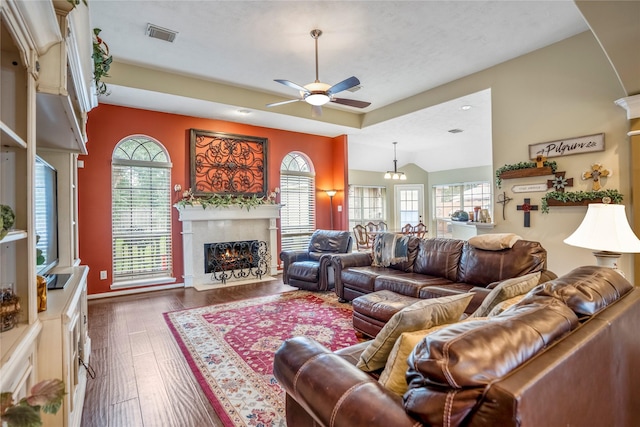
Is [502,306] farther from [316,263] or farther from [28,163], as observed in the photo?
[316,263]

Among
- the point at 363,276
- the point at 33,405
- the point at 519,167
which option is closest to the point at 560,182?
the point at 519,167

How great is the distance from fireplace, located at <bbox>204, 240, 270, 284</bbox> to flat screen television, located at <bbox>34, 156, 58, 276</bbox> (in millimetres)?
3146

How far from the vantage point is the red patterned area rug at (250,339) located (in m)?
2.15

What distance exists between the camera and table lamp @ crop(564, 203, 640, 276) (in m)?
2.16

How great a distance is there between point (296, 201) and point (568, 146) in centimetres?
475

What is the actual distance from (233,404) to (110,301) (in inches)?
137

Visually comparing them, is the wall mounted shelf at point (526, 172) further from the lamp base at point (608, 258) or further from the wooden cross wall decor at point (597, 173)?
the lamp base at point (608, 258)

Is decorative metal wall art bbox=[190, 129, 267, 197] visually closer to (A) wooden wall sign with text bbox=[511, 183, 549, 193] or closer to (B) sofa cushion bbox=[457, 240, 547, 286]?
(B) sofa cushion bbox=[457, 240, 547, 286]

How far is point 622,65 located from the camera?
284 cm

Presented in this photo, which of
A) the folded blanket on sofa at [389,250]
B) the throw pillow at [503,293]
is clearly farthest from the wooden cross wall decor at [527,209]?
the throw pillow at [503,293]

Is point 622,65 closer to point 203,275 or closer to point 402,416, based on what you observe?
point 402,416

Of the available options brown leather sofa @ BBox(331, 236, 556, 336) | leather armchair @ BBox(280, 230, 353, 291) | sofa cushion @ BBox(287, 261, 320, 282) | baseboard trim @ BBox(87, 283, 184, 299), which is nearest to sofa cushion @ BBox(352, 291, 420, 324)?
brown leather sofa @ BBox(331, 236, 556, 336)

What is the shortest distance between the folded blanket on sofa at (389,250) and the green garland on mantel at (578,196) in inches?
67.2

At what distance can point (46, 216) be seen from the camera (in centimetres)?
235
